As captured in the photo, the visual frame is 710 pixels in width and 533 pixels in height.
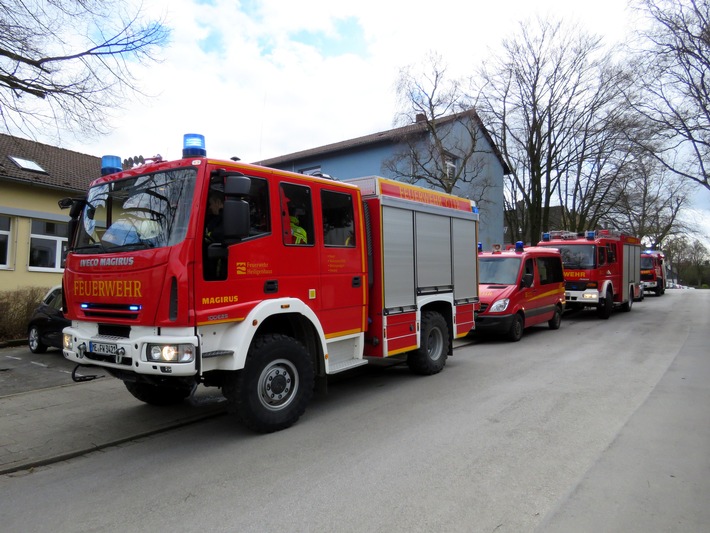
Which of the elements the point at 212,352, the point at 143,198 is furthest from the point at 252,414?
the point at 143,198

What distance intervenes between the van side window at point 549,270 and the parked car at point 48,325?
36.7 feet

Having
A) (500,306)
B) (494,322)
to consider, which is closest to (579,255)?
(500,306)

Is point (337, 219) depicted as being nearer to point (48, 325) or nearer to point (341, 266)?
point (341, 266)

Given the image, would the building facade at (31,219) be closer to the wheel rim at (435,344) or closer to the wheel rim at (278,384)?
the wheel rim at (435,344)

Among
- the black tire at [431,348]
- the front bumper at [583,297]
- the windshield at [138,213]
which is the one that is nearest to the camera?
the windshield at [138,213]

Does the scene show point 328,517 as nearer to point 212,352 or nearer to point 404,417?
point 212,352

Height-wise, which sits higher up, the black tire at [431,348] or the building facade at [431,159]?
the building facade at [431,159]

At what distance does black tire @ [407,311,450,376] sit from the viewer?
25.1 feet

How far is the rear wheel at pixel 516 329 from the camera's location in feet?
37.3

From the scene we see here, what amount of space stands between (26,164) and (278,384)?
49.1ft

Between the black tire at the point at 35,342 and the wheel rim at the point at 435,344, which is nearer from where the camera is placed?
the wheel rim at the point at 435,344

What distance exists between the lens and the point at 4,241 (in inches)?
553

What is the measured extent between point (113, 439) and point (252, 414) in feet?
5.20

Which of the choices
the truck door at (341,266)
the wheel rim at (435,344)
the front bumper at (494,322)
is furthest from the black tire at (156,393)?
the front bumper at (494,322)
